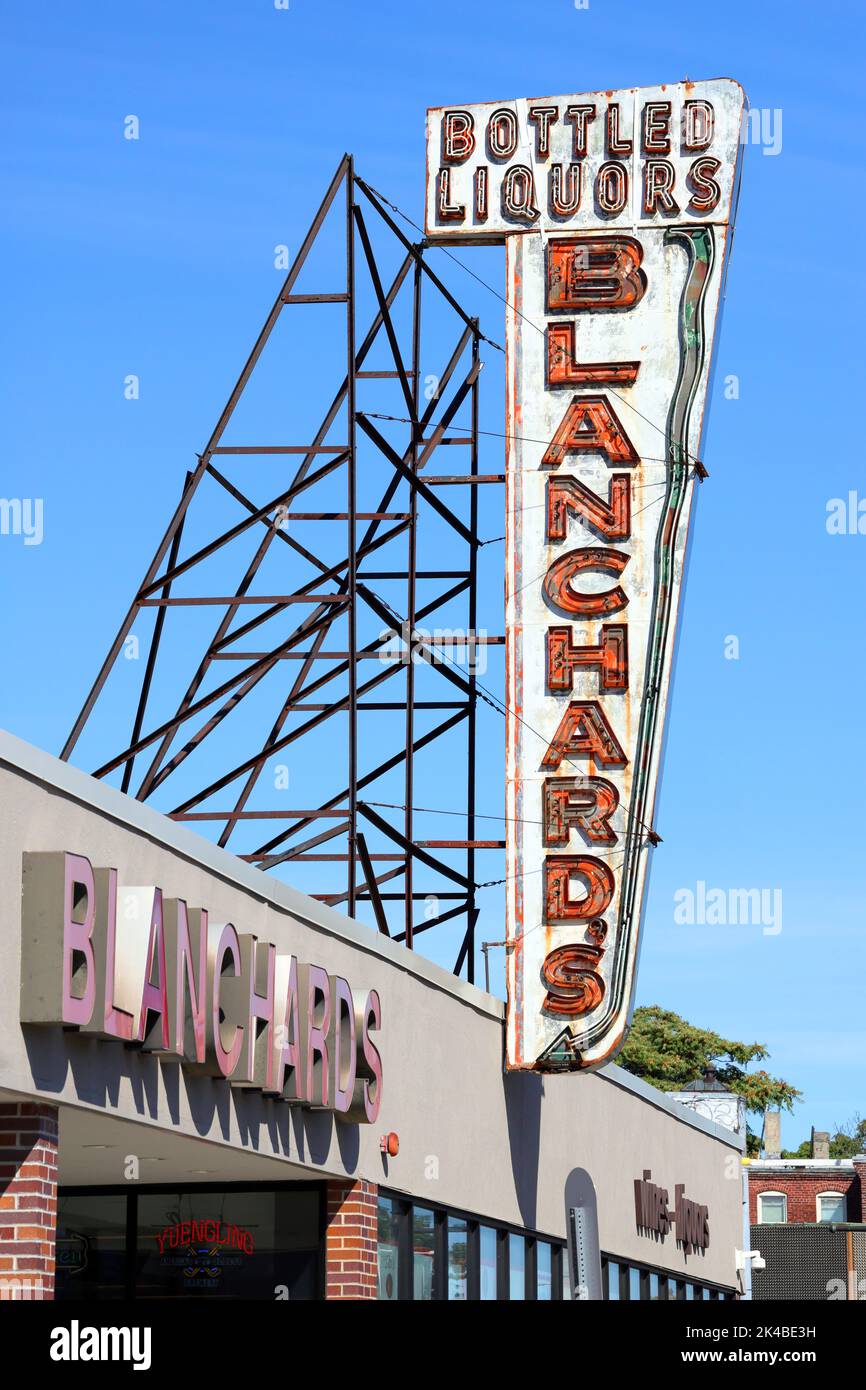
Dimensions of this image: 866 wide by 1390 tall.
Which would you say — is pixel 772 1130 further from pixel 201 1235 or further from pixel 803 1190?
pixel 201 1235

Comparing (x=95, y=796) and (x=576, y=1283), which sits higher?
(x=95, y=796)

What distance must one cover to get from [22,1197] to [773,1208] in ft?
188

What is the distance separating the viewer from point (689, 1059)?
3216 inches

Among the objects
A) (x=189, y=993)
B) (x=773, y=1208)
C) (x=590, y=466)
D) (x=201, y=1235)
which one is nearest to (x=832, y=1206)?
(x=773, y=1208)

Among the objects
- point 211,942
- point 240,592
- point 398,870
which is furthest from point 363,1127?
point 240,592

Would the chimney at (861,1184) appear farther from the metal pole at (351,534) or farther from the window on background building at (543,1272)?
the metal pole at (351,534)

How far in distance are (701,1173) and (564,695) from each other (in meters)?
13.7

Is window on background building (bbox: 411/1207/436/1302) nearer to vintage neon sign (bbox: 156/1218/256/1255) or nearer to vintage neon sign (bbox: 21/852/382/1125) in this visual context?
vintage neon sign (bbox: 156/1218/256/1255)

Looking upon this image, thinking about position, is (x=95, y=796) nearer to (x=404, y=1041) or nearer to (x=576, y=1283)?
(x=404, y=1041)

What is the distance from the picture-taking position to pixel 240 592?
2264cm

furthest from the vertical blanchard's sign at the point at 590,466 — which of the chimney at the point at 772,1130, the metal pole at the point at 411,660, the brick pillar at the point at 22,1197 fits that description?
the chimney at the point at 772,1130

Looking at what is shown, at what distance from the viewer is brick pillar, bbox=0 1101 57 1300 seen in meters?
11.7

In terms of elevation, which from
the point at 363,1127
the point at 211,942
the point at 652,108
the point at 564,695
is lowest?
the point at 363,1127

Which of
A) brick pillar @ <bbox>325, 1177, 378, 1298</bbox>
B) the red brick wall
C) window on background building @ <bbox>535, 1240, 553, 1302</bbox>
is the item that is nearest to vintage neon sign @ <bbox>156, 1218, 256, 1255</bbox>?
brick pillar @ <bbox>325, 1177, 378, 1298</bbox>
